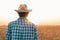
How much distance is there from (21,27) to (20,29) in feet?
0.14

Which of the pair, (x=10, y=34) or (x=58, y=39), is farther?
(x=58, y=39)

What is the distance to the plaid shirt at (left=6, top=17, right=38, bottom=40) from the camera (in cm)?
596

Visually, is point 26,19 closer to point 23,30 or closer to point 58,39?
point 23,30

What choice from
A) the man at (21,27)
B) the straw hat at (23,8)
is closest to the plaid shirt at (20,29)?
the man at (21,27)

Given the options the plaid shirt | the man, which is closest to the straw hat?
the man

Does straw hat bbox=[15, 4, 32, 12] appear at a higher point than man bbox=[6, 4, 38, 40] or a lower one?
higher

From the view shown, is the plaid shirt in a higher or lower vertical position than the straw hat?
→ lower

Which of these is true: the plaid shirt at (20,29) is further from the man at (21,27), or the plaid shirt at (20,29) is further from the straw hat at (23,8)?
the straw hat at (23,8)

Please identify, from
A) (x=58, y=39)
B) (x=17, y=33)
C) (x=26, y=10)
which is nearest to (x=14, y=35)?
(x=17, y=33)

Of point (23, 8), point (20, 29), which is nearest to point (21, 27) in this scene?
point (20, 29)

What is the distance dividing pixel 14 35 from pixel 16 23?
0.74 feet

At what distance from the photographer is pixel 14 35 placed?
236 inches

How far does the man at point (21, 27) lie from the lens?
19.6 feet

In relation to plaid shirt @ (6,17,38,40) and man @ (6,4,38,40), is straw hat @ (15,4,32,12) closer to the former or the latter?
man @ (6,4,38,40)
